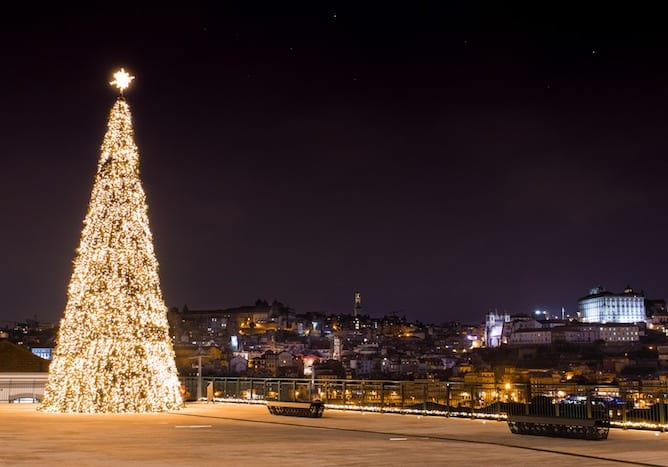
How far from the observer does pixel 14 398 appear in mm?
34188

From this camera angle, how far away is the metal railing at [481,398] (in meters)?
19.7

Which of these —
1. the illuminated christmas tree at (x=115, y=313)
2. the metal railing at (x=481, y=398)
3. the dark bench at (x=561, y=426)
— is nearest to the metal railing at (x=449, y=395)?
the metal railing at (x=481, y=398)

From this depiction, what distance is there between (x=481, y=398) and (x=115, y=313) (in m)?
11.1

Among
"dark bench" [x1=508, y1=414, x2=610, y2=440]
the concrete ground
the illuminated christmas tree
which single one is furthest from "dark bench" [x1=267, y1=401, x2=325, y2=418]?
"dark bench" [x1=508, y1=414, x2=610, y2=440]

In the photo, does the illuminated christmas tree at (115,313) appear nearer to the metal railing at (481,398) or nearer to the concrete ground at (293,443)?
the concrete ground at (293,443)

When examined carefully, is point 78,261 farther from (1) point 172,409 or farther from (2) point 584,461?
(2) point 584,461

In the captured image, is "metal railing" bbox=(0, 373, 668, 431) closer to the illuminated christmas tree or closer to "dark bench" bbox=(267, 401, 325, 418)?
"dark bench" bbox=(267, 401, 325, 418)

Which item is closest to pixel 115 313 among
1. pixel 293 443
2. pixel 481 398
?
pixel 293 443

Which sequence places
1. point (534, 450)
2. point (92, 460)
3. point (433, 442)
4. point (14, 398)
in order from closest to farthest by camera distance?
1. point (92, 460)
2. point (534, 450)
3. point (433, 442)
4. point (14, 398)

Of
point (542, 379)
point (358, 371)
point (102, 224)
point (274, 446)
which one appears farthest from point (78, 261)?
point (358, 371)

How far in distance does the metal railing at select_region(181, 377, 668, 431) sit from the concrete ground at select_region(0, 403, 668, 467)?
1.15 m

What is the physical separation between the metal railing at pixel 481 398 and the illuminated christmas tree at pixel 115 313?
17.5 ft

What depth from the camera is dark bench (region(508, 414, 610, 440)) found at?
52.6 ft

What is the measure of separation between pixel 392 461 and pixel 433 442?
3367 millimetres
